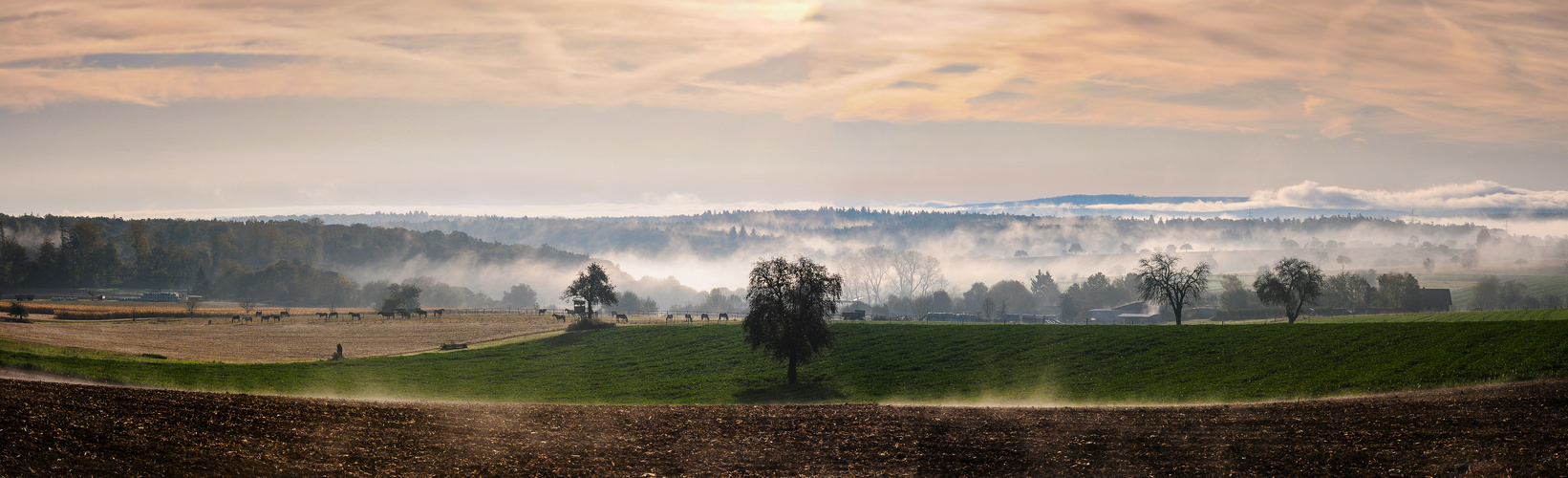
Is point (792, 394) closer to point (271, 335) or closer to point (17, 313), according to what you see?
point (271, 335)

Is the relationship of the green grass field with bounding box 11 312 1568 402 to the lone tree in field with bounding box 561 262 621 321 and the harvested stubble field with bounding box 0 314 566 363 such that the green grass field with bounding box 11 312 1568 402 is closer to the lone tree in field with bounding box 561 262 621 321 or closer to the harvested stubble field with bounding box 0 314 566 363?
the harvested stubble field with bounding box 0 314 566 363

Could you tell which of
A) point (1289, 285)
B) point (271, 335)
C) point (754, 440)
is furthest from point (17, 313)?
point (1289, 285)

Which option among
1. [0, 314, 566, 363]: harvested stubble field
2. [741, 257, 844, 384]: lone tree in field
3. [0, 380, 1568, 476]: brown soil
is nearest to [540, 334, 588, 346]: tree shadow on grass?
[0, 314, 566, 363]: harvested stubble field

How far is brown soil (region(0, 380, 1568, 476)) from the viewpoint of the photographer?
21.8m

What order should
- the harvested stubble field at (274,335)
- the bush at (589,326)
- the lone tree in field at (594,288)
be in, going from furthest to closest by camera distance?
the lone tree in field at (594,288) → the bush at (589,326) → the harvested stubble field at (274,335)

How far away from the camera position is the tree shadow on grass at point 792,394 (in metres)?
51.7

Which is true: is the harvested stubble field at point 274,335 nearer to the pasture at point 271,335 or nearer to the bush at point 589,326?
the pasture at point 271,335

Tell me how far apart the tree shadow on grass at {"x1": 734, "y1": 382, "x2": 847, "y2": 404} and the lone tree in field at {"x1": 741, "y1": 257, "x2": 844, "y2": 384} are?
213 cm

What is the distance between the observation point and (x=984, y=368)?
194ft

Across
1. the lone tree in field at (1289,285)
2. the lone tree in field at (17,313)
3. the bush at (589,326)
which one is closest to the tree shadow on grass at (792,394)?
the bush at (589,326)

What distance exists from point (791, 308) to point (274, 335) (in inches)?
3020

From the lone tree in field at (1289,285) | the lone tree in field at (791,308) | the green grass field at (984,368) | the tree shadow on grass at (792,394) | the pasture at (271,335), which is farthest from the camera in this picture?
the lone tree in field at (1289,285)

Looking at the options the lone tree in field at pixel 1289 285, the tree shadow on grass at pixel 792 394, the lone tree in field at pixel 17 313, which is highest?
the lone tree in field at pixel 1289 285

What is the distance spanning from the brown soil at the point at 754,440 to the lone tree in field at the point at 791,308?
2591 centimetres
